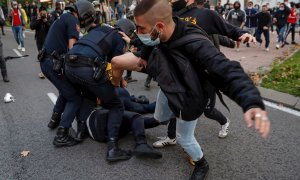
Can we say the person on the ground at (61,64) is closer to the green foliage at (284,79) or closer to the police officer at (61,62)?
the police officer at (61,62)

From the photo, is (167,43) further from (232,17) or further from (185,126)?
(232,17)

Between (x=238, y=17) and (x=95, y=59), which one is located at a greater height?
(x=95, y=59)

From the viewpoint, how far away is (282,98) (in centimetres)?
564

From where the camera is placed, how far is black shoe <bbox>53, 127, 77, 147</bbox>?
3.91m

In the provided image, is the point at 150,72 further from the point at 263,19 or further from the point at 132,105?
the point at 263,19

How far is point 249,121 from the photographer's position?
1795mm

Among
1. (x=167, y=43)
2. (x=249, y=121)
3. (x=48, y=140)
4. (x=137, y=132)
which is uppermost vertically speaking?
(x=167, y=43)

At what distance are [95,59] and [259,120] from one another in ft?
6.96

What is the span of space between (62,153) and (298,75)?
5217 mm

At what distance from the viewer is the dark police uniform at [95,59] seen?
11.3 ft

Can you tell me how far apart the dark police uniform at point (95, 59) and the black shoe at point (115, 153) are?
48 centimetres

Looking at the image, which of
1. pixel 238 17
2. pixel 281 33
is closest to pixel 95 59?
pixel 238 17

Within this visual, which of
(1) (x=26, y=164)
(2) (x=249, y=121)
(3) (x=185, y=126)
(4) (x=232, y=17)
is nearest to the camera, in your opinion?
(2) (x=249, y=121)

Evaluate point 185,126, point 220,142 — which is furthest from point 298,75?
point 185,126
